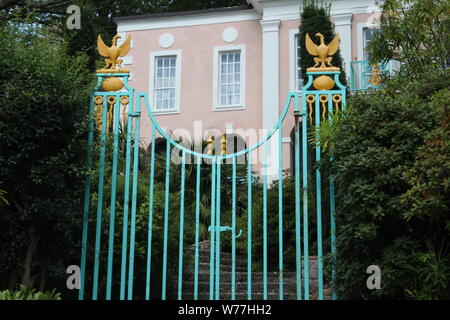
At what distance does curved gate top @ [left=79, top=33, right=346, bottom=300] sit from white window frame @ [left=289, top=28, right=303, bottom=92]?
12.9 feet

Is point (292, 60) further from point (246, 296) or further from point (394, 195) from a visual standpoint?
point (394, 195)

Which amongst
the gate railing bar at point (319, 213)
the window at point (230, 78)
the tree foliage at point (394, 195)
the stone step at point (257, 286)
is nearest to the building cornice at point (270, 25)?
the window at point (230, 78)

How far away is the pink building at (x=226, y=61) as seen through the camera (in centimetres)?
1577

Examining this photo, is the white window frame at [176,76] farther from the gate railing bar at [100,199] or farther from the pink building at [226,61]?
the gate railing bar at [100,199]

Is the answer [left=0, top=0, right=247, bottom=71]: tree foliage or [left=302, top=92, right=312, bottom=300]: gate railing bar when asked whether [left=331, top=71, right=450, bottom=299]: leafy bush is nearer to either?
[left=302, top=92, right=312, bottom=300]: gate railing bar

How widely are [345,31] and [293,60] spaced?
1.49 meters

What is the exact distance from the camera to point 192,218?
37.1ft

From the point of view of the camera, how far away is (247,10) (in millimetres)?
16578

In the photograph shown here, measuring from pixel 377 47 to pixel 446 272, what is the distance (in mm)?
4567

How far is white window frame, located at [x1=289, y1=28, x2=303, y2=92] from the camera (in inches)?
621

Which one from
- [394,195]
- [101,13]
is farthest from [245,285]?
[101,13]

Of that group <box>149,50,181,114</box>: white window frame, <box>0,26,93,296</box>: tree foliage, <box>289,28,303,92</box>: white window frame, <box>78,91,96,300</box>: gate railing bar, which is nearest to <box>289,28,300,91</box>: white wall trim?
<box>289,28,303,92</box>: white window frame

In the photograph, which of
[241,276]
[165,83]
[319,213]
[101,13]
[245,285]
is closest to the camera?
[319,213]
